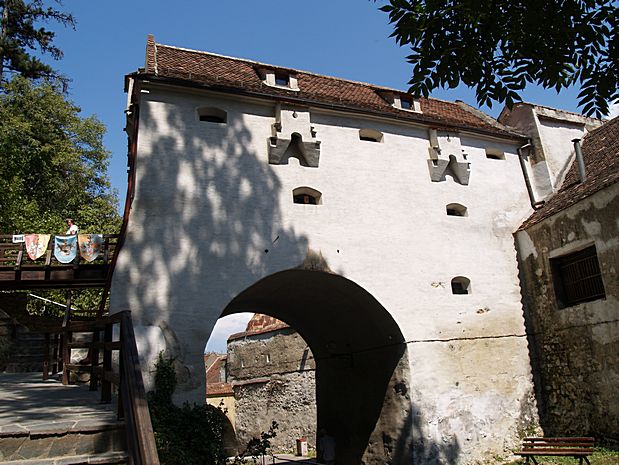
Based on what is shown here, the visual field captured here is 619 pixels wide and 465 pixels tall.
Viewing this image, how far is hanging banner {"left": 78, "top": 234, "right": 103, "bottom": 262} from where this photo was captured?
1227 cm

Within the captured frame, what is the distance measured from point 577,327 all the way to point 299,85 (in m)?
8.90

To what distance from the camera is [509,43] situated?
516 centimetres

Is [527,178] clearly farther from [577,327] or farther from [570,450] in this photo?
[570,450]

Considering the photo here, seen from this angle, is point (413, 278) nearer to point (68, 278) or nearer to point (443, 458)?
point (443, 458)

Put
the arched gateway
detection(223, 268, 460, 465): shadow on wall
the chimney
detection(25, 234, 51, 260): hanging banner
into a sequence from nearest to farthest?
the arched gateway → detection(223, 268, 460, 465): shadow on wall → the chimney → detection(25, 234, 51, 260): hanging banner

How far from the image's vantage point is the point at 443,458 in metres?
10.6

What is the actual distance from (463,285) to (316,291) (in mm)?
3732

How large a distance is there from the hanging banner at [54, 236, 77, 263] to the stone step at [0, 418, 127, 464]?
850 cm

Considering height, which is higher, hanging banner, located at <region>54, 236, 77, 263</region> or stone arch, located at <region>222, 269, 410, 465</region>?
hanging banner, located at <region>54, 236, 77, 263</region>

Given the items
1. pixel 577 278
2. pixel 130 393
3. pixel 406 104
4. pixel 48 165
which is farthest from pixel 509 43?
pixel 48 165

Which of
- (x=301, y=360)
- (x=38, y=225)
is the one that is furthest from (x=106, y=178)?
(x=301, y=360)

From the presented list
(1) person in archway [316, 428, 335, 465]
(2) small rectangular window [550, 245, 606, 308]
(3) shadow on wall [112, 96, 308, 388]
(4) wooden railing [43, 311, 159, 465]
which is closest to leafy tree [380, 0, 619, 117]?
(4) wooden railing [43, 311, 159, 465]

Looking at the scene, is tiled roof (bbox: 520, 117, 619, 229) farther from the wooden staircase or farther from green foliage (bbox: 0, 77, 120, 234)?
green foliage (bbox: 0, 77, 120, 234)

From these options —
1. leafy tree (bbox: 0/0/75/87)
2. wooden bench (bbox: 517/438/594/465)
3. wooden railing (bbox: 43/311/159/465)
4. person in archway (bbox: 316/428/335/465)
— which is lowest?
person in archway (bbox: 316/428/335/465)
